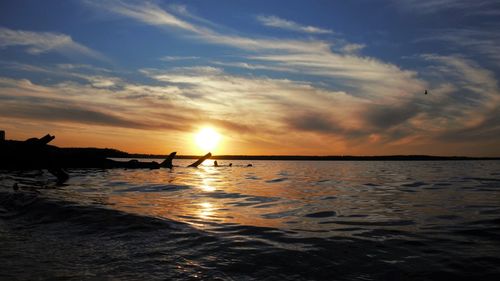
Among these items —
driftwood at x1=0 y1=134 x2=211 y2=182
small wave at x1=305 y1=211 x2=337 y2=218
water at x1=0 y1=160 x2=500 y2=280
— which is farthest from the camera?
driftwood at x1=0 y1=134 x2=211 y2=182

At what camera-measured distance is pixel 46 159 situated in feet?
73.1

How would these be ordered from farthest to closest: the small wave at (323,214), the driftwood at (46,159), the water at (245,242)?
the driftwood at (46,159) → the small wave at (323,214) → the water at (245,242)

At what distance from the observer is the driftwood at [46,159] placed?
19.4m

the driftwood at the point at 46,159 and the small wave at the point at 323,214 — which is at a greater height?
the driftwood at the point at 46,159

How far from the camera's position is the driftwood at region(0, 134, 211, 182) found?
63.7ft

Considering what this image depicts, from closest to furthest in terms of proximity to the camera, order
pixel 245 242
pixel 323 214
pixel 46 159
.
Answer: pixel 245 242
pixel 323 214
pixel 46 159

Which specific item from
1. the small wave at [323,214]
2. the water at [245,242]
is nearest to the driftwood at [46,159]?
the water at [245,242]

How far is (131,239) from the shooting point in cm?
726

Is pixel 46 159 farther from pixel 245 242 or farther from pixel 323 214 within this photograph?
pixel 245 242

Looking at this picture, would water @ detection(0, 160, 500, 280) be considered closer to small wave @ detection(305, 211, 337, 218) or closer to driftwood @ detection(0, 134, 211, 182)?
small wave @ detection(305, 211, 337, 218)

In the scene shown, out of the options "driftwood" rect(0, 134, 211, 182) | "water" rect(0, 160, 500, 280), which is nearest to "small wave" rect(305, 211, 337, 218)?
"water" rect(0, 160, 500, 280)

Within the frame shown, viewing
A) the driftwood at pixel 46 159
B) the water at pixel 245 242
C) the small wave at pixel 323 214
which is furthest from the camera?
the driftwood at pixel 46 159

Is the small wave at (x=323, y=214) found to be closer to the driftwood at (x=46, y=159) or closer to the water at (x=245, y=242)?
the water at (x=245, y=242)

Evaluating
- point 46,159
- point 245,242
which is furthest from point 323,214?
point 46,159
